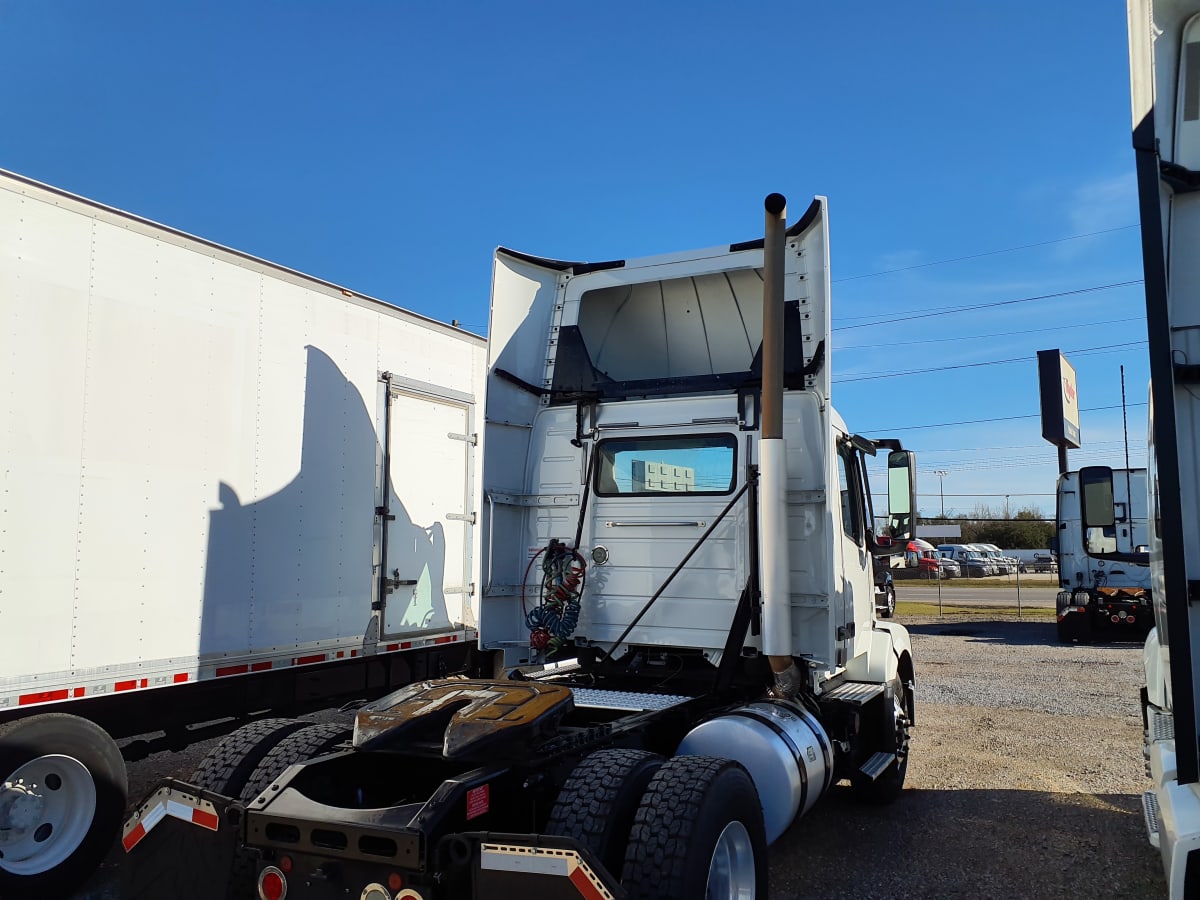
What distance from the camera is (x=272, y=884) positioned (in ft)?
10.1

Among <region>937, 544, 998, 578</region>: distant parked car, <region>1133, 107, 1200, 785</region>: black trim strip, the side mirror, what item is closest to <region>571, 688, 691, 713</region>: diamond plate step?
the side mirror

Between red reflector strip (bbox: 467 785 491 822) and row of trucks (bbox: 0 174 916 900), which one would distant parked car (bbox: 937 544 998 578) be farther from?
red reflector strip (bbox: 467 785 491 822)

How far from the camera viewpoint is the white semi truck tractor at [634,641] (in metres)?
3.05

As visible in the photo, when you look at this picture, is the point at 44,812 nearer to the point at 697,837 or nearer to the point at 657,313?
the point at 697,837

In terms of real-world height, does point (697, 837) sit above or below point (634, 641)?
below

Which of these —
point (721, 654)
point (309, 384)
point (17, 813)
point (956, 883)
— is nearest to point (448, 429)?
point (309, 384)

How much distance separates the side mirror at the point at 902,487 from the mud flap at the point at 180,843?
14.4ft

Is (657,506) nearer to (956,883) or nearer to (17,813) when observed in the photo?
(956,883)

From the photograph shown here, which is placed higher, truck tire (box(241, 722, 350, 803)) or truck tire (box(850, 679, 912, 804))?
truck tire (box(241, 722, 350, 803))

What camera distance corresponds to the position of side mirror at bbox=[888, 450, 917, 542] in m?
5.98

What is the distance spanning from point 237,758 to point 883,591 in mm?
5220

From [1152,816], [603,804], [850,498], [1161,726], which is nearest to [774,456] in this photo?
[850,498]

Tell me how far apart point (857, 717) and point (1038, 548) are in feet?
225

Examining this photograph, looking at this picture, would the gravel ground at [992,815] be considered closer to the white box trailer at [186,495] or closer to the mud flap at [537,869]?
the white box trailer at [186,495]
